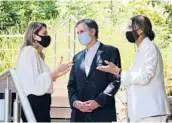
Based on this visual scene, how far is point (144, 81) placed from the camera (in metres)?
3.42

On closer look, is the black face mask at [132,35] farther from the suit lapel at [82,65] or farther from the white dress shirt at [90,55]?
the suit lapel at [82,65]

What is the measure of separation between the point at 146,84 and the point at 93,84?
19.7 inches

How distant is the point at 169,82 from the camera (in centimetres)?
784

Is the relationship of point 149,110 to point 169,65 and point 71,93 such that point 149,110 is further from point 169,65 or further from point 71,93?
point 169,65

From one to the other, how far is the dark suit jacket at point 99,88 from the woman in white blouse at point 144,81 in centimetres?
22

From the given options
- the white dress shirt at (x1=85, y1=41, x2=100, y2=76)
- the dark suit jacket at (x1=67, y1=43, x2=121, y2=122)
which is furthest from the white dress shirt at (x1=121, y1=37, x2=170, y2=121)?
the white dress shirt at (x1=85, y1=41, x2=100, y2=76)

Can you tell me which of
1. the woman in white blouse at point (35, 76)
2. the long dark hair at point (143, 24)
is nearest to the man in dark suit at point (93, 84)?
the woman in white blouse at point (35, 76)

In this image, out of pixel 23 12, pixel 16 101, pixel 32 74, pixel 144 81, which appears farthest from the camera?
pixel 23 12

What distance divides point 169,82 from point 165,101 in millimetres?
4440

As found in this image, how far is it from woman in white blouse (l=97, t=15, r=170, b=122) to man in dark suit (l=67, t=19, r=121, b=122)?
0.22m

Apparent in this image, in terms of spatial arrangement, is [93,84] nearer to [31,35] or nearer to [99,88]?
[99,88]

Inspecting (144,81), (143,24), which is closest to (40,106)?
(144,81)

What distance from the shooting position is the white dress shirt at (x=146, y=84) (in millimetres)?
3420

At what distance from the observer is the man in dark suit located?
146 inches
